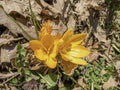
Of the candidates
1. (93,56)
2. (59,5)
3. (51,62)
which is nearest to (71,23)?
(59,5)

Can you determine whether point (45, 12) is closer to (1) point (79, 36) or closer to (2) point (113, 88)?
(1) point (79, 36)

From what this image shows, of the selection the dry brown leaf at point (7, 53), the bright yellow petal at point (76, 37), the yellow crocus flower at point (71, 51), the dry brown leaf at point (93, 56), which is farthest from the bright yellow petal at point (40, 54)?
the dry brown leaf at point (93, 56)

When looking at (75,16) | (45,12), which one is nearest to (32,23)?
(45,12)

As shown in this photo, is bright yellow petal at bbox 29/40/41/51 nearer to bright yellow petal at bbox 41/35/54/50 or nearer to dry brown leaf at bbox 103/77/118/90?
bright yellow petal at bbox 41/35/54/50

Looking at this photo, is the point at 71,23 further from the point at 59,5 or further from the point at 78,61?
the point at 78,61

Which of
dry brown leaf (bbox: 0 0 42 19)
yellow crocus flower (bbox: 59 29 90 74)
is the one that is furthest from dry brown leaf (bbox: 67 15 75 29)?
yellow crocus flower (bbox: 59 29 90 74)

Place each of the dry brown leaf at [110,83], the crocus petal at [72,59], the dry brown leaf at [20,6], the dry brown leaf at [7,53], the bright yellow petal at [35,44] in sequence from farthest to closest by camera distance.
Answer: the dry brown leaf at [110,83] < the dry brown leaf at [20,6] < the dry brown leaf at [7,53] < the crocus petal at [72,59] < the bright yellow petal at [35,44]

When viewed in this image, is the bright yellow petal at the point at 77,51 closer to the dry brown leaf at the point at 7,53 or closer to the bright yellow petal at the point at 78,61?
the bright yellow petal at the point at 78,61
